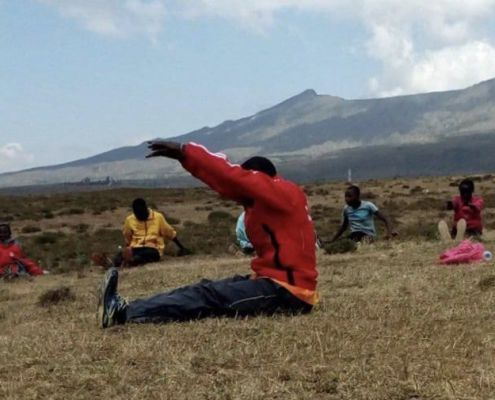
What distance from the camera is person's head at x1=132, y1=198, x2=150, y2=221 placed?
44.7 ft

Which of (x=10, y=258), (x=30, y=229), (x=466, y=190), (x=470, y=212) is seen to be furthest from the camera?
(x=30, y=229)

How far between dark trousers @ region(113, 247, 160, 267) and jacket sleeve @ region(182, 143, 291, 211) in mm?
7684

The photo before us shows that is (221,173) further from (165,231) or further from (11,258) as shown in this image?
(11,258)

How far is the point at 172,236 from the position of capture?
14094 millimetres

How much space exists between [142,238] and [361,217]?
3607 mm

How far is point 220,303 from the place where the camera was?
650cm

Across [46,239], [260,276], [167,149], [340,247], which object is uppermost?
[167,149]

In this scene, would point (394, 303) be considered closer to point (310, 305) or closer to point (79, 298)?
point (310, 305)

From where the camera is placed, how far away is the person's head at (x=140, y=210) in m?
13.6

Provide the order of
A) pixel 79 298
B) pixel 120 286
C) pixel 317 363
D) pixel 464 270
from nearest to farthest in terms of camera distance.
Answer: pixel 317 363 → pixel 464 270 → pixel 79 298 → pixel 120 286

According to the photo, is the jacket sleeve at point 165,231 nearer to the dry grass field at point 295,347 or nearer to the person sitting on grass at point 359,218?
the person sitting on grass at point 359,218

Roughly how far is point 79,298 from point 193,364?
16.0 feet

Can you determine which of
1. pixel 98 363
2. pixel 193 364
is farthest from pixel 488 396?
pixel 98 363

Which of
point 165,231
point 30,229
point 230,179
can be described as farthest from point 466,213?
point 30,229
